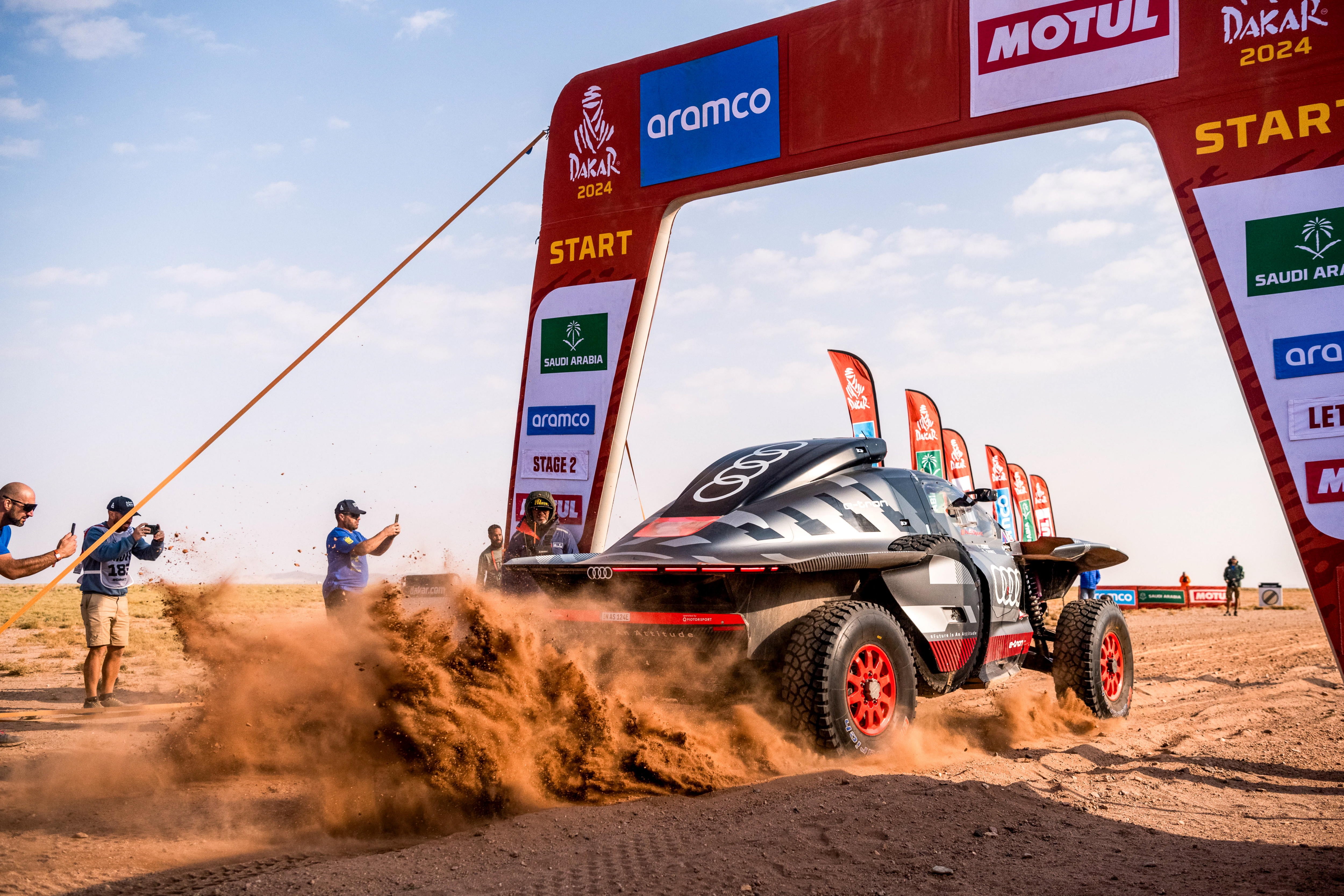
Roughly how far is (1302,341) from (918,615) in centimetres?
336

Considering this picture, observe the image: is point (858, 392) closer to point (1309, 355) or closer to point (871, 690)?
point (1309, 355)

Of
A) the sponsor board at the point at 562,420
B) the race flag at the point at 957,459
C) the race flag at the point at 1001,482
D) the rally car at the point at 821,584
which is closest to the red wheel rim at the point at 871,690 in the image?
the rally car at the point at 821,584

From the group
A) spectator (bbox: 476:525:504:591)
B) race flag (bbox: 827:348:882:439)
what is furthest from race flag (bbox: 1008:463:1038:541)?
spectator (bbox: 476:525:504:591)

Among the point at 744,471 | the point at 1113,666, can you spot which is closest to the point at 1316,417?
the point at 1113,666

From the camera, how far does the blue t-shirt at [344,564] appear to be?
26.7ft

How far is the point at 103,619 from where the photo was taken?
845cm

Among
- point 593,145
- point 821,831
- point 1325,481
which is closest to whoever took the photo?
point 821,831

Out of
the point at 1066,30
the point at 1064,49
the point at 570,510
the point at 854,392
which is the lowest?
the point at 570,510

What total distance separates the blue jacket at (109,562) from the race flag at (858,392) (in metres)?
9.79

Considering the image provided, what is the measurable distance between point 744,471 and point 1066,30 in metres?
4.70

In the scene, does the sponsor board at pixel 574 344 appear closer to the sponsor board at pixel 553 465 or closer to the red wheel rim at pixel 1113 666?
the sponsor board at pixel 553 465

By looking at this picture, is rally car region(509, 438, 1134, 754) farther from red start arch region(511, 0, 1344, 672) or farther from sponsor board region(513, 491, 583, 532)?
sponsor board region(513, 491, 583, 532)

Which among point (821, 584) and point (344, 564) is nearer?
point (821, 584)

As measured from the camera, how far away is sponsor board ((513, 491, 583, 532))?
9.77m
